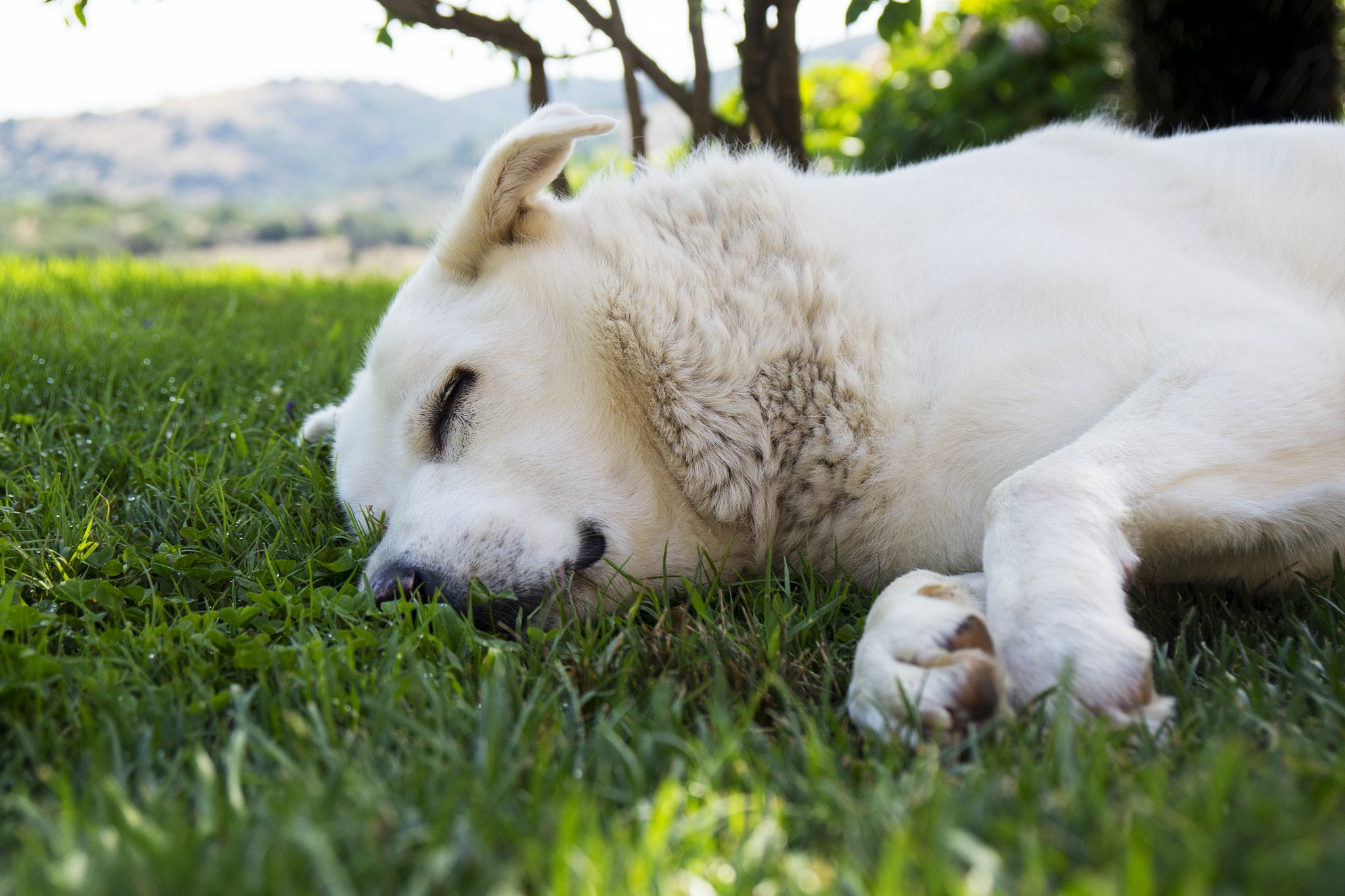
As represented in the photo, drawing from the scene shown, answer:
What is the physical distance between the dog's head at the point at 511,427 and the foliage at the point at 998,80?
728 centimetres

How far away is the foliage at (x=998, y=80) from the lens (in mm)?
9336

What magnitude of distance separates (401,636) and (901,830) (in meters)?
1.11

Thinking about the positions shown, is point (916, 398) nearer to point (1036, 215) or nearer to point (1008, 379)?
point (1008, 379)

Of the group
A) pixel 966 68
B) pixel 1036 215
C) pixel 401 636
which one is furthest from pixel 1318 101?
pixel 401 636

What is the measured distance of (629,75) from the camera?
16.9ft

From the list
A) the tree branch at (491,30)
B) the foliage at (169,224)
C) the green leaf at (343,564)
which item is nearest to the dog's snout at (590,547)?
the green leaf at (343,564)

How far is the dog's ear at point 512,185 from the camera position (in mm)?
2350

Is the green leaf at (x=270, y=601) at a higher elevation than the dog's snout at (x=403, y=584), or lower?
lower

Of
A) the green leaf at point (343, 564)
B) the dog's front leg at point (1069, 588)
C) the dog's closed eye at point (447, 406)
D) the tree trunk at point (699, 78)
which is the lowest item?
the green leaf at point (343, 564)

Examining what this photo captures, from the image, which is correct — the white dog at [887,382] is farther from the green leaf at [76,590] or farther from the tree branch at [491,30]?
the tree branch at [491,30]

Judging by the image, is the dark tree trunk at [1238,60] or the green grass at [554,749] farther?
the dark tree trunk at [1238,60]

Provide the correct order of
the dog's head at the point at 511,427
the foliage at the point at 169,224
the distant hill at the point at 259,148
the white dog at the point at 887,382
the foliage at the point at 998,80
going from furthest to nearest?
the distant hill at the point at 259,148 → the foliage at the point at 169,224 → the foliage at the point at 998,80 → the dog's head at the point at 511,427 → the white dog at the point at 887,382

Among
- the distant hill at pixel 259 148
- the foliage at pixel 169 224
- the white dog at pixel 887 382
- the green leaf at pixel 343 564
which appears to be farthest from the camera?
the distant hill at pixel 259 148

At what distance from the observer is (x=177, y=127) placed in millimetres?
57844
